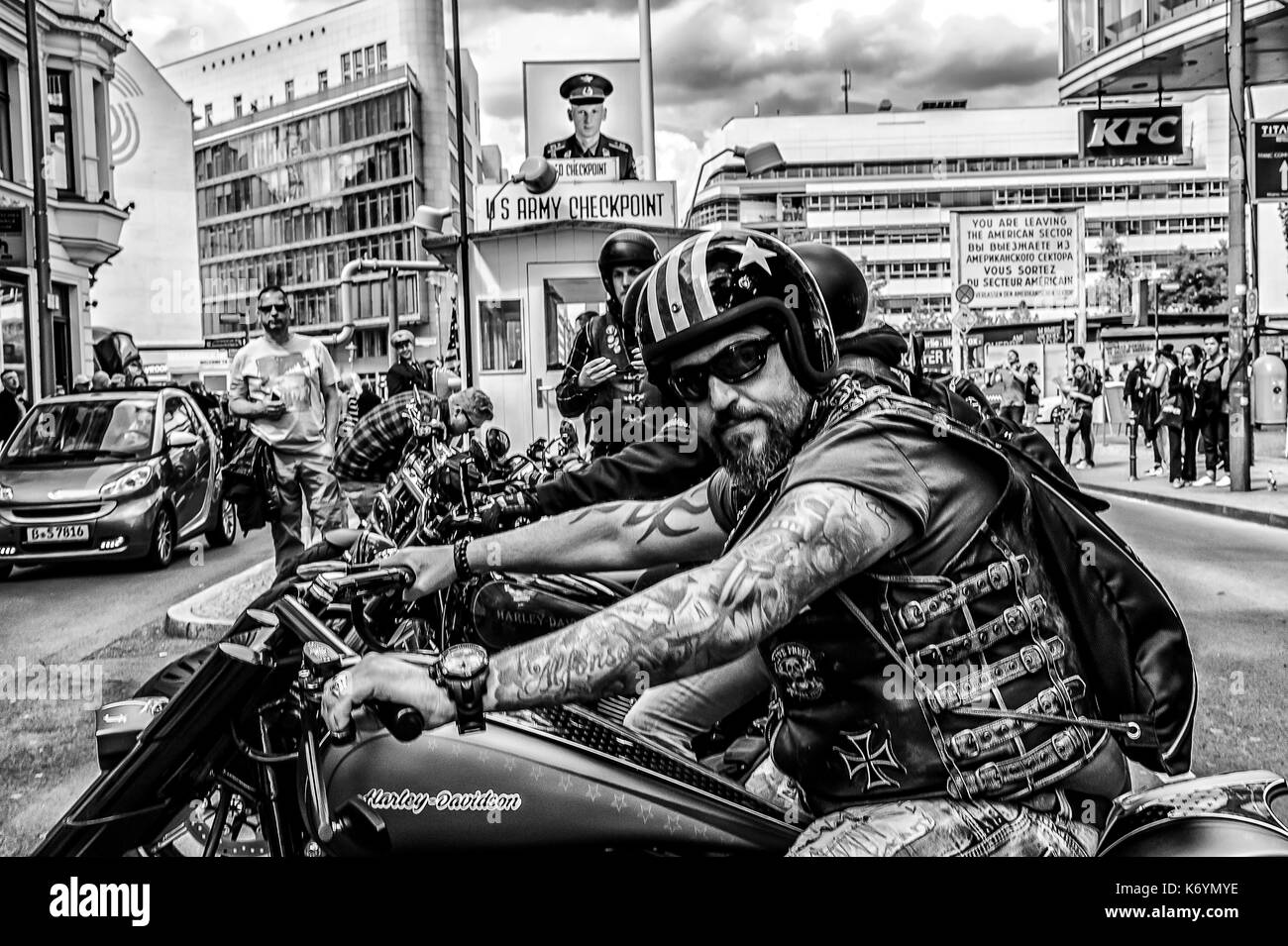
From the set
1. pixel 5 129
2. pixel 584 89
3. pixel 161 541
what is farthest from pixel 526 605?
pixel 584 89

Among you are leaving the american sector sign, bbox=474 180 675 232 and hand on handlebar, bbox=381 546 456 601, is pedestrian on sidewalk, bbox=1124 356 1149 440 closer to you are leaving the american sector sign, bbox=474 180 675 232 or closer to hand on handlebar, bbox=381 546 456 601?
you are leaving the american sector sign, bbox=474 180 675 232

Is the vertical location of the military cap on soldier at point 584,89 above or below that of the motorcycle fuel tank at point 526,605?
above

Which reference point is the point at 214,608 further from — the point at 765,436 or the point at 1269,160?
the point at 1269,160

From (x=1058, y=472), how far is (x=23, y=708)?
5107 millimetres

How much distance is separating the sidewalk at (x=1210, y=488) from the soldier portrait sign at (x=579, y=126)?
704 centimetres

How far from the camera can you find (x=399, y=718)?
4.60ft

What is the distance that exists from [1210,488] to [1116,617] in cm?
1433

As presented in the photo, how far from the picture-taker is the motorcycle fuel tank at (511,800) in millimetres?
1678

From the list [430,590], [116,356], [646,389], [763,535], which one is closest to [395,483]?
[646,389]

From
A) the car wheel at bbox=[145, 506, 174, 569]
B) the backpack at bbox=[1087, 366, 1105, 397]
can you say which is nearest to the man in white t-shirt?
the car wheel at bbox=[145, 506, 174, 569]

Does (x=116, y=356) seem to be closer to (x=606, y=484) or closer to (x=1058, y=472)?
(x=606, y=484)

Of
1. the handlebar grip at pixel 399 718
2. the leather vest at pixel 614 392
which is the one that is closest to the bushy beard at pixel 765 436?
the handlebar grip at pixel 399 718

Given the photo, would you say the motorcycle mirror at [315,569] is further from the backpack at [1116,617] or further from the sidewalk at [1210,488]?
the sidewalk at [1210,488]
